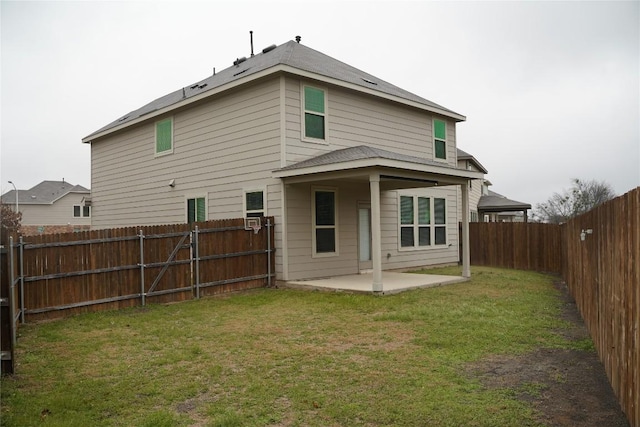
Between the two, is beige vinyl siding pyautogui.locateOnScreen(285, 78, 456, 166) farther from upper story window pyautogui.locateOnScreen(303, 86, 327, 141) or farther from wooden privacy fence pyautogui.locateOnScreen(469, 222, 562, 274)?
wooden privacy fence pyautogui.locateOnScreen(469, 222, 562, 274)

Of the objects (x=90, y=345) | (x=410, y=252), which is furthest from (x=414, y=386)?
(x=410, y=252)

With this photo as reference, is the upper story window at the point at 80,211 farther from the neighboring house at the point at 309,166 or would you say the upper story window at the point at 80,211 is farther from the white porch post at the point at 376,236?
the white porch post at the point at 376,236

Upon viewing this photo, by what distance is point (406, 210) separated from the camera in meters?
15.9

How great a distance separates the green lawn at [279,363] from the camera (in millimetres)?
4203

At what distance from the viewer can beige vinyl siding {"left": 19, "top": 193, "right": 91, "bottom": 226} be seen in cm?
4681

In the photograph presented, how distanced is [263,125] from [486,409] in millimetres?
9674

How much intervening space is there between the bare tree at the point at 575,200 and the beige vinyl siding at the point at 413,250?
918 inches

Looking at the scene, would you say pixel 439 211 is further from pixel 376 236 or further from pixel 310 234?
pixel 376 236

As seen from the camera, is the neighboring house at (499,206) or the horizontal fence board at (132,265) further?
the neighboring house at (499,206)

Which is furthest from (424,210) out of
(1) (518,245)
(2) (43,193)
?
(2) (43,193)

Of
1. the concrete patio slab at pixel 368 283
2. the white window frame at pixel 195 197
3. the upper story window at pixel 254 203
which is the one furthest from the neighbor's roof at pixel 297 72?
the concrete patio slab at pixel 368 283

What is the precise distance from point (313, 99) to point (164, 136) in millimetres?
6097

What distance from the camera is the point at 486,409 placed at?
4.20m

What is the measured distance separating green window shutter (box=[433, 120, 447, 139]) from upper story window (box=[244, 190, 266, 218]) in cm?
739
